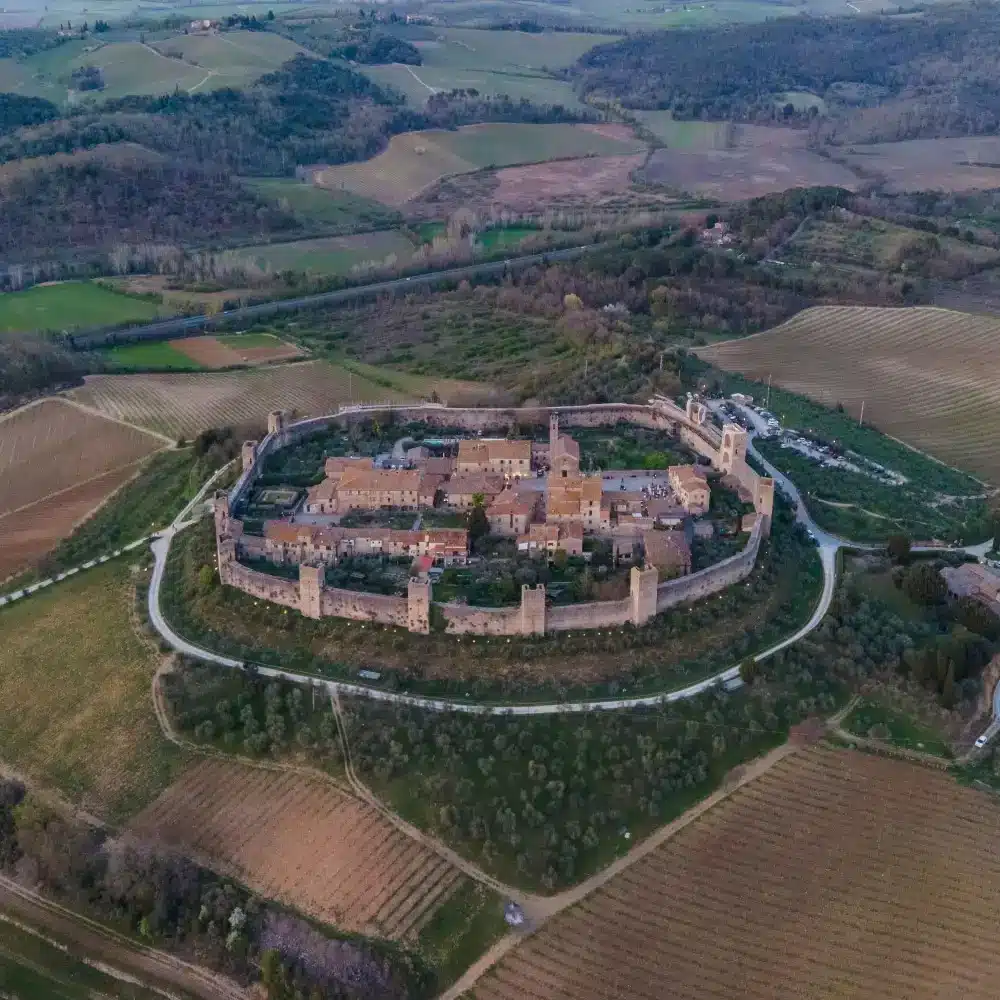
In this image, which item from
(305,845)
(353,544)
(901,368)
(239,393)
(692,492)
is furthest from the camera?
(901,368)

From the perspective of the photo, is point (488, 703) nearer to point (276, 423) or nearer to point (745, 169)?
point (276, 423)

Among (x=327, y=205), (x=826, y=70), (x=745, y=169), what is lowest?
(x=327, y=205)

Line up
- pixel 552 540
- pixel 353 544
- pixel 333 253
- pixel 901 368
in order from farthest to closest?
1. pixel 333 253
2. pixel 901 368
3. pixel 353 544
4. pixel 552 540

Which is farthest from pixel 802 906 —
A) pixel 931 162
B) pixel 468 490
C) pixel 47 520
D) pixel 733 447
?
pixel 931 162

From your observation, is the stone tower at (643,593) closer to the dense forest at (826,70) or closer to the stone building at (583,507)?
the stone building at (583,507)

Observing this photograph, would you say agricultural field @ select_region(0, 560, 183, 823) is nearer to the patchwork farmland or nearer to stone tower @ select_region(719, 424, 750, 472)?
stone tower @ select_region(719, 424, 750, 472)

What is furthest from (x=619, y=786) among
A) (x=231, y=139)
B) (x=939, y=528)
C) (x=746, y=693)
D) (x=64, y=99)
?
(x=64, y=99)

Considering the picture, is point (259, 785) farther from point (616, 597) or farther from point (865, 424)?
point (865, 424)
